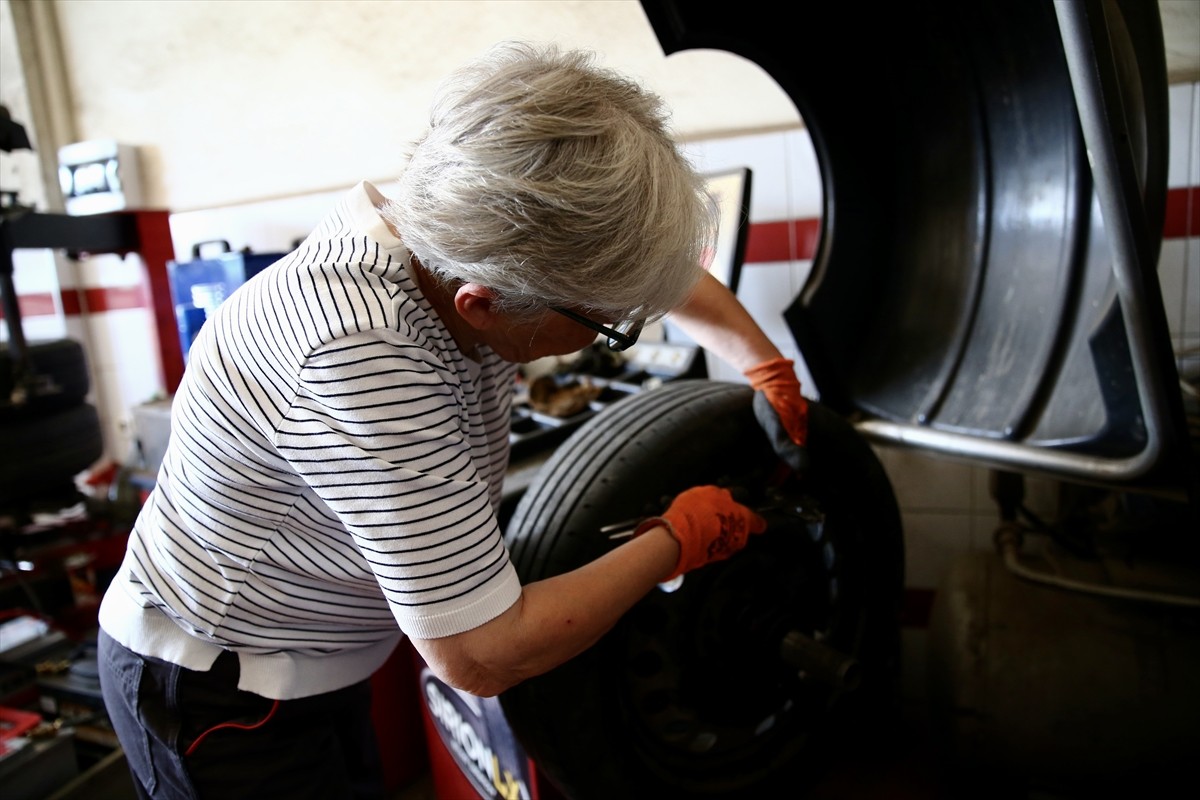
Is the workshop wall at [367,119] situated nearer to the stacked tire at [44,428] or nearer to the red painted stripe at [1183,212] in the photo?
the red painted stripe at [1183,212]

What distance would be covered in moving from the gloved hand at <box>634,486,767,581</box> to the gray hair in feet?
0.89

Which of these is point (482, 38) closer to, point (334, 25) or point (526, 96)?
point (334, 25)

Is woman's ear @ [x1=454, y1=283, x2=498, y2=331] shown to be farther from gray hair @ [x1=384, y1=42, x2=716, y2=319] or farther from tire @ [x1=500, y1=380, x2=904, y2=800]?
tire @ [x1=500, y1=380, x2=904, y2=800]

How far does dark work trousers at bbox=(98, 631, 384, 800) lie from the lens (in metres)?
0.92

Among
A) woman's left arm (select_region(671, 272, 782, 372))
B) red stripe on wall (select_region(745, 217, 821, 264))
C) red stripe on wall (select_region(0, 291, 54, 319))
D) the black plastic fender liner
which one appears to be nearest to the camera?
the black plastic fender liner

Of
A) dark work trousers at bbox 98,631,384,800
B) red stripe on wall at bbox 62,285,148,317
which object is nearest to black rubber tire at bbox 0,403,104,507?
red stripe on wall at bbox 62,285,148,317

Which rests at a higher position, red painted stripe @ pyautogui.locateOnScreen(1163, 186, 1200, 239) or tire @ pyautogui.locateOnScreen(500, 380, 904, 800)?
red painted stripe @ pyautogui.locateOnScreen(1163, 186, 1200, 239)

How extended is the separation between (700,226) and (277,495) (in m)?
0.50

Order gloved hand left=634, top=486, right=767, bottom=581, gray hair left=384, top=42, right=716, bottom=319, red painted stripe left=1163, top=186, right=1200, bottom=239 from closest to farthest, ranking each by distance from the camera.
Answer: gray hair left=384, top=42, right=716, bottom=319 → gloved hand left=634, top=486, right=767, bottom=581 → red painted stripe left=1163, top=186, right=1200, bottom=239

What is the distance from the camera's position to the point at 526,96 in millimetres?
693

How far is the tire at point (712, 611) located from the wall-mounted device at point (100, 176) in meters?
1.92

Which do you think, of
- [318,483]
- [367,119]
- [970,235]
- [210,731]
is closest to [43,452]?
[367,119]

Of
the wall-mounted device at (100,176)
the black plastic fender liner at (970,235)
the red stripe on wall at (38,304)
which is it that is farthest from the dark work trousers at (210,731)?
the red stripe on wall at (38,304)

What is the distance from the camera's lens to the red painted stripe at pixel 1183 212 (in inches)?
56.4
